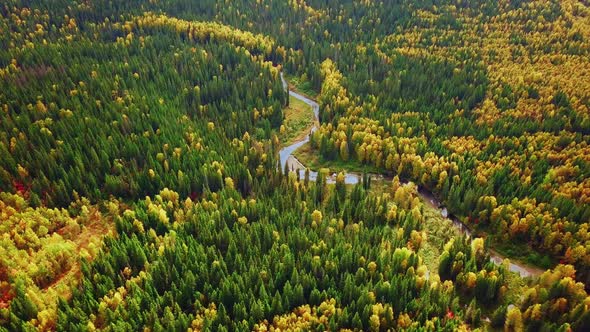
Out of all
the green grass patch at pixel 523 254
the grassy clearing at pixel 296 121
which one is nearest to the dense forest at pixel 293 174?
the green grass patch at pixel 523 254

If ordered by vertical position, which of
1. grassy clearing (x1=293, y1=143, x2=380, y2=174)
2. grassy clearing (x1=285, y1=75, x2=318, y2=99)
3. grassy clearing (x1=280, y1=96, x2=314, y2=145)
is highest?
grassy clearing (x1=285, y1=75, x2=318, y2=99)

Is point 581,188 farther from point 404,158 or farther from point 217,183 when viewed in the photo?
point 217,183

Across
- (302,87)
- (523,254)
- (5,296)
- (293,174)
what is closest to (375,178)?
(293,174)

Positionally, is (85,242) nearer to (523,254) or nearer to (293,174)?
(293,174)

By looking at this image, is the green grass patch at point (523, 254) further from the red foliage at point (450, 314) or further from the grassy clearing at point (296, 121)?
the grassy clearing at point (296, 121)

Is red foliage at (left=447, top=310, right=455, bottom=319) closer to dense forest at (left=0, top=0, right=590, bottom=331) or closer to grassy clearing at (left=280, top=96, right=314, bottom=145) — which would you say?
dense forest at (left=0, top=0, right=590, bottom=331)

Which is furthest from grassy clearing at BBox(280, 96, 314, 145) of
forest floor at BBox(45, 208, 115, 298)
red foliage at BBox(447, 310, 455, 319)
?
red foliage at BBox(447, 310, 455, 319)
